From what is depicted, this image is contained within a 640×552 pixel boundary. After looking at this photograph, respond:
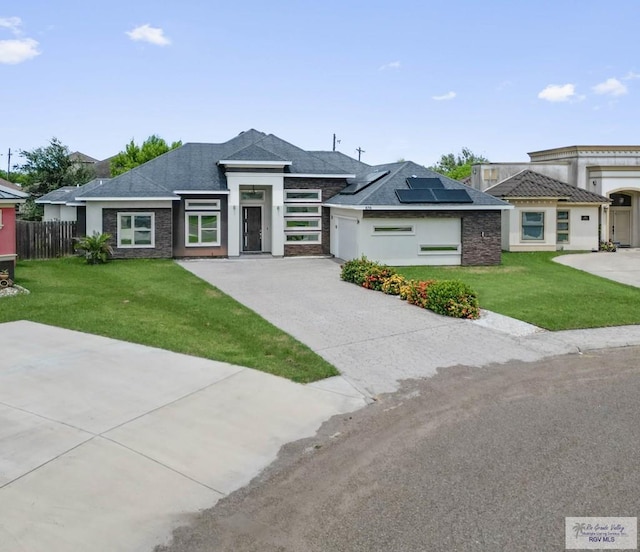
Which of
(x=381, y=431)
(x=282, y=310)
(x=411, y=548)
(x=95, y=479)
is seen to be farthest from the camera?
(x=282, y=310)

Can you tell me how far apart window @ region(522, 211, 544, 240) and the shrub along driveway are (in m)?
14.7

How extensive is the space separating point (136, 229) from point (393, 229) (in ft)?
37.5

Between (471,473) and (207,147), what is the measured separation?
2794 cm

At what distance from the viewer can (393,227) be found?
25.7m

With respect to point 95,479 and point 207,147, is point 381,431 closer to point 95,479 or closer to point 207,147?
point 95,479

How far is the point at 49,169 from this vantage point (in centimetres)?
4419

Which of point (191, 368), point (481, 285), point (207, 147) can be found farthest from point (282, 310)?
point (207, 147)

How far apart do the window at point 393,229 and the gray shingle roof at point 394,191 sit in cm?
100

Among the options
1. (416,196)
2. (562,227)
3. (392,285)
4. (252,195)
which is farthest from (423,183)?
(562,227)

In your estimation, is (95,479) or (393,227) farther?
(393,227)

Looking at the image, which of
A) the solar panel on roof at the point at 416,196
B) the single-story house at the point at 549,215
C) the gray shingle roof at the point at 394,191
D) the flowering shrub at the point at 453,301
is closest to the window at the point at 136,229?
the gray shingle roof at the point at 394,191

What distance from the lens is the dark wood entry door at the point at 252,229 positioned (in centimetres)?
3072

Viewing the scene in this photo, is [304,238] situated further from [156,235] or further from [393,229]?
[156,235]

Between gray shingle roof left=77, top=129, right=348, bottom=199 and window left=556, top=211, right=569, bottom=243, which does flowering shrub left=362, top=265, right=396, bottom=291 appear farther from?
window left=556, top=211, right=569, bottom=243
